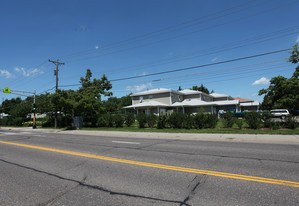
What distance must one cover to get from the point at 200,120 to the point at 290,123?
7221mm

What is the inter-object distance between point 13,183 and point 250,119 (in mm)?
16878

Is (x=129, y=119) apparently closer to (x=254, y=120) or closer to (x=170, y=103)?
(x=170, y=103)

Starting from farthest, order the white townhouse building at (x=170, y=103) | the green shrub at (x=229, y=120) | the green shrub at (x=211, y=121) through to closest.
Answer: the white townhouse building at (x=170, y=103) < the green shrub at (x=211, y=121) < the green shrub at (x=229, y=120)

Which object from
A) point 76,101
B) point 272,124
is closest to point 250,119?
point 272,124

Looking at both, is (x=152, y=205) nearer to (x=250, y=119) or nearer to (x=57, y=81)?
(x=250, y=119)

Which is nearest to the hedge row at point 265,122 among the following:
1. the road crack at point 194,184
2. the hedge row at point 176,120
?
the hedge row at point 176,120

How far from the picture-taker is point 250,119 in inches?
639

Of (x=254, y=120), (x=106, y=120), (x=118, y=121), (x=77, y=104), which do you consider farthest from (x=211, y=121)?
(x=77, y=104)

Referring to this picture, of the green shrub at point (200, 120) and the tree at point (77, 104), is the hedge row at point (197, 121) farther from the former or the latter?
the tree at point (77, 104)

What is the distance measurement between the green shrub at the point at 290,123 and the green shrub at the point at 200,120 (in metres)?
6.55

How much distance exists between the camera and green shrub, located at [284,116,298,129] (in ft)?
49.4

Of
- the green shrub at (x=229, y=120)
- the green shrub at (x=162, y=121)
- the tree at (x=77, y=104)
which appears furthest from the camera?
the tree at (x=77, y=104)

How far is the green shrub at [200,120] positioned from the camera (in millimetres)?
18203

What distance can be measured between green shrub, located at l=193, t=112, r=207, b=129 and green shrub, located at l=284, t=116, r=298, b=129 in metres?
6.55
